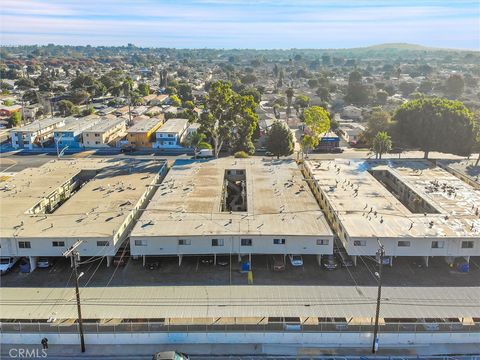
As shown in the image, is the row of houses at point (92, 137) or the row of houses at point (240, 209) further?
the row of houses at point (92, 137)

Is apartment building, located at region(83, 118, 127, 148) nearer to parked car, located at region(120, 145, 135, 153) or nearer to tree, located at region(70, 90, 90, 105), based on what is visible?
parked car, located at region(120, 145, 135, 153)

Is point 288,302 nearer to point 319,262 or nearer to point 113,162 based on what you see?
point 319,262

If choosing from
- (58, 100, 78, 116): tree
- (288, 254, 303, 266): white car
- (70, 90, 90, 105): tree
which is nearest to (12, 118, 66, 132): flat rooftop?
(58, 100, 78, 116): tree

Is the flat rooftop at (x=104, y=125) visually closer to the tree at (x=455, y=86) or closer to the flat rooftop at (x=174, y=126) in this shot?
the flat rooftop at (x=174, y=126)

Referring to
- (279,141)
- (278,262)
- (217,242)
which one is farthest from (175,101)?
(278,262)

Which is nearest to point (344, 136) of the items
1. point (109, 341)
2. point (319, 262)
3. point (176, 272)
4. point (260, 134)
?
point (260, 134)

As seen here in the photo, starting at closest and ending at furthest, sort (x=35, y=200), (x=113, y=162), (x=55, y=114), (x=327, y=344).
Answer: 1. (x=327, y=344)
2. (x=35, y=200)
3. (x=113, y=162)
4. (x=55, y=114)

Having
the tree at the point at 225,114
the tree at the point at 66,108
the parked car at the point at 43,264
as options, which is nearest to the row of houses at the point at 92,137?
the tree at the point at 225,114
